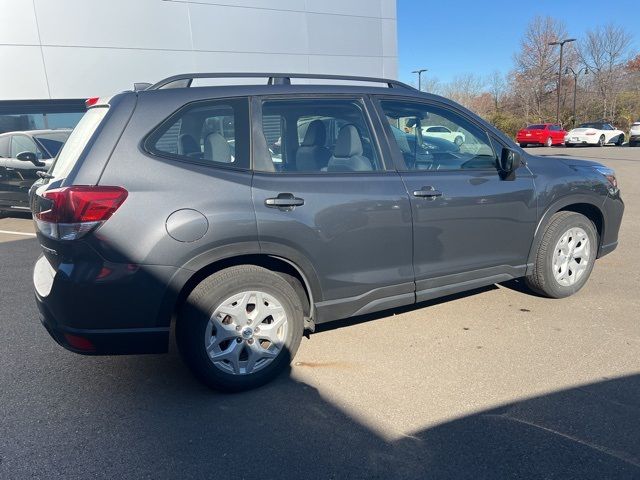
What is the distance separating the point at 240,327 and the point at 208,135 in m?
1.18

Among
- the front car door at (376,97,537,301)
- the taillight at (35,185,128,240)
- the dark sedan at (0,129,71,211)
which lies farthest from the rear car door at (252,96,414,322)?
the dark sedan at (0,129,71,211)

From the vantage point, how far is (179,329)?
9.04 feet

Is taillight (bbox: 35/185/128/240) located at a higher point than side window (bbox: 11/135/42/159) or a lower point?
lower

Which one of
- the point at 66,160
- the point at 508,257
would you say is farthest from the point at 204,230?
the point at 508,257

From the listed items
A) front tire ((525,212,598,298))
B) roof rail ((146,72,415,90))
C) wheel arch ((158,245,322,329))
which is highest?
roof rail ((146,72,415,90))

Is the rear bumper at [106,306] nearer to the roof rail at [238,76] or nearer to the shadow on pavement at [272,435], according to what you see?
the shadow on pavement at [272,435]

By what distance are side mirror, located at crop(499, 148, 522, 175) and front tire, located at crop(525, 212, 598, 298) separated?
719mm

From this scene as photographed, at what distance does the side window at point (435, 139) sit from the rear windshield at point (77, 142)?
188cm

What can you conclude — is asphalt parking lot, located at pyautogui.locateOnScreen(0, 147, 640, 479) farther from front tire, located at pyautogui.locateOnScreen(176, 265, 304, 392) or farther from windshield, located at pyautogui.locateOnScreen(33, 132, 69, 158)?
windshield, located at pyautogui.locateOnScreen(33, 132, 69, 158)

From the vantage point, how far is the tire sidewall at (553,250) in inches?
157

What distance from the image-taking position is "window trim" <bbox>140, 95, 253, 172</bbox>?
2652 mm

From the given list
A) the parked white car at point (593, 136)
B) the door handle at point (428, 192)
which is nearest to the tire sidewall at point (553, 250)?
the door handle at point (428, 192)

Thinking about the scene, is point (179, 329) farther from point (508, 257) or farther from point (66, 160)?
point (508, 257)

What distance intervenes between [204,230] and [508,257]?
246cm
